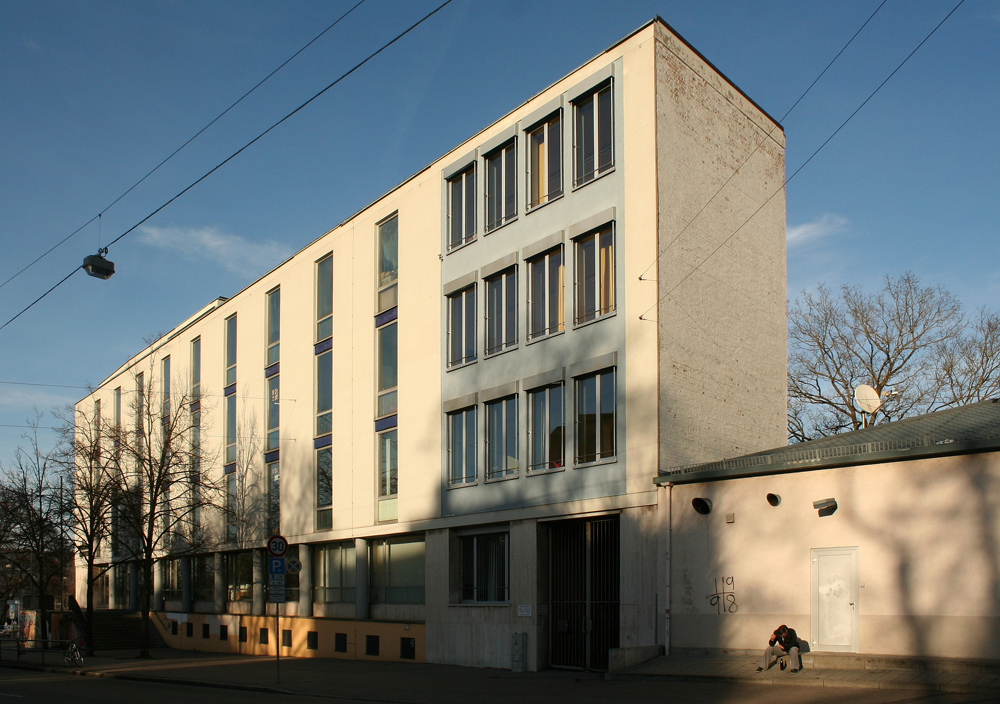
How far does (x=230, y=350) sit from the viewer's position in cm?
3797

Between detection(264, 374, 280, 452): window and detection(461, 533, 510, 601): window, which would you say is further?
detection(264, 374, 280, 452): window

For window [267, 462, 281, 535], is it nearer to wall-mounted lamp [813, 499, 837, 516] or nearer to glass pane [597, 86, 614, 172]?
glass pane [597, 86, 614, 172]

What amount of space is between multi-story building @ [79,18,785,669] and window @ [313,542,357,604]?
0.25 feet

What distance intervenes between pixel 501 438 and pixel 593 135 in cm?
755

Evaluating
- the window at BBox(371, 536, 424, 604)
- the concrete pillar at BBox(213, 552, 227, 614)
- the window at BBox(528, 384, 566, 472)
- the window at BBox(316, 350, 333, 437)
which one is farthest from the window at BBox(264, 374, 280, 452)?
the window at BBox(528, 384, 566, 472)

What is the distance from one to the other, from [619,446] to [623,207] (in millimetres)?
5180

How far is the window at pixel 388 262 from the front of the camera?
2784 cm

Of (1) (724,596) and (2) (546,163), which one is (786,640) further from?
(2) (546,163)

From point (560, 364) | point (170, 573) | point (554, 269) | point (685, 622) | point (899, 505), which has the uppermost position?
point (554, 269)

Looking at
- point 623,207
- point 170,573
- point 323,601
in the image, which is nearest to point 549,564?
point 623,207

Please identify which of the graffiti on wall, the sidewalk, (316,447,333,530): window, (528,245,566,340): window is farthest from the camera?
(316,447,333,530): window

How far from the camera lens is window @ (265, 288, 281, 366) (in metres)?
34.2

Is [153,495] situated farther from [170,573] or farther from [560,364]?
[560,364]

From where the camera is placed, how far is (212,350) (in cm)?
3925
